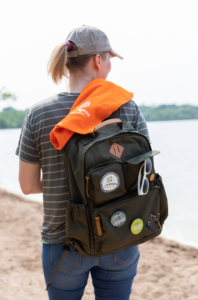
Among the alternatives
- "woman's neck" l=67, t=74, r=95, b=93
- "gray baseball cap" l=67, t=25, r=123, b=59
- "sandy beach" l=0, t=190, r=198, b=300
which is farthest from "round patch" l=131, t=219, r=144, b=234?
"sandy beach" l=0, t=190, r=198, b=300

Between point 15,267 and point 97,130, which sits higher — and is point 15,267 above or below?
below

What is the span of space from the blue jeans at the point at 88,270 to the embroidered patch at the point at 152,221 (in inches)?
5.2

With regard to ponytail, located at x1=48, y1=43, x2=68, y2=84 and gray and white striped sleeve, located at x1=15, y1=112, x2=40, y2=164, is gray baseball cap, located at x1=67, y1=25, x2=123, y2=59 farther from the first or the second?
gray and white striped sleeve, located at x1=15, y1=112, x2=40, y2=164

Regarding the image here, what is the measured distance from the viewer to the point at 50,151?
1060mm

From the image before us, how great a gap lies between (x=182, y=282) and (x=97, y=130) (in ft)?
7.47

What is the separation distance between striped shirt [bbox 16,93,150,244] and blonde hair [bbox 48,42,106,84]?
0.11 metres

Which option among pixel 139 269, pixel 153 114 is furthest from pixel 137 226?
pixel 153 114

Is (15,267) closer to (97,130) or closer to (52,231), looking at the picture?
(52,231)

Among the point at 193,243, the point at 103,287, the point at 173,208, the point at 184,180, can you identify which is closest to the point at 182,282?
the point at 193,243

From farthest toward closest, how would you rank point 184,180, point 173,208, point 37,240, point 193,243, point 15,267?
1. point 184,180
2. point 173,208
3. point 193,243
4. point 37,240
5. point 15,267

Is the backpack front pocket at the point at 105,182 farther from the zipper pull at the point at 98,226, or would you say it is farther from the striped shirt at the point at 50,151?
the striped shirt at the point at 50,151

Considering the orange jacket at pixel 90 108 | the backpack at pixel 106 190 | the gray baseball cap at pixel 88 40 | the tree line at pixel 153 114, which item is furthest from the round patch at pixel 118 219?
the tree line at pixel 153 114

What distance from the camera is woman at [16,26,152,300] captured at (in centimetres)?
105

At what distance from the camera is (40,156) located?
1090mm
